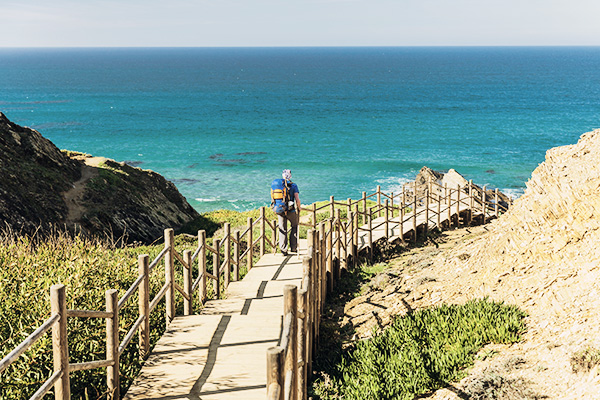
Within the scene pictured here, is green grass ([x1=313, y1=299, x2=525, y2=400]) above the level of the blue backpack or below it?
below

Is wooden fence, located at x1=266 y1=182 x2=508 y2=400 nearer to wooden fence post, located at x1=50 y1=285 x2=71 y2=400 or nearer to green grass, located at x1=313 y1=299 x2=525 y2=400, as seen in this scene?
green grass, located at x1=313 y1=299 x2=525 y2=400

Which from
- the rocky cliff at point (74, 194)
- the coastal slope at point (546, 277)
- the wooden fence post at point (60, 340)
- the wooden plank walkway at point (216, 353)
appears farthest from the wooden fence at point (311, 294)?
the rocky cliff at point (74, 194)

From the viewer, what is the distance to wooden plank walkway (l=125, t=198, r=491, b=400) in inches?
243

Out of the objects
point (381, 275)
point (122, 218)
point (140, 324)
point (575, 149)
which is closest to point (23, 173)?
point (122, 218)

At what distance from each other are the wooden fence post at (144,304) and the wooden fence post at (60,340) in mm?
1833

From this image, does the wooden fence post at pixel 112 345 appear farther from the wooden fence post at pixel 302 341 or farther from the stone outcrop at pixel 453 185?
the stone outcrop at pixel 453 185

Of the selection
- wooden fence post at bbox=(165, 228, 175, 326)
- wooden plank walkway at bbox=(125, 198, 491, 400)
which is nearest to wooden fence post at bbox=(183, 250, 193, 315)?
wooden plank walkway at bbox=(125, 198, 491, 400)

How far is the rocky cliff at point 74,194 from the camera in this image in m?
20.2

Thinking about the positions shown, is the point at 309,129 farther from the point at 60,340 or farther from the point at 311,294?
the point at 60,340

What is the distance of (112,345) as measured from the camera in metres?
6.13

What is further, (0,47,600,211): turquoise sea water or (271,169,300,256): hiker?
(0,47,600,211): turquoise sea water

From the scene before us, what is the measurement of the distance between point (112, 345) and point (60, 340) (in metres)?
1.03

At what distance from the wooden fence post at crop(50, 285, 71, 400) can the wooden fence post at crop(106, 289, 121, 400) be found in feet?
2.66

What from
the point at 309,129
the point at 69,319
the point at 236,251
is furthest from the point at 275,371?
the point at 309,129
